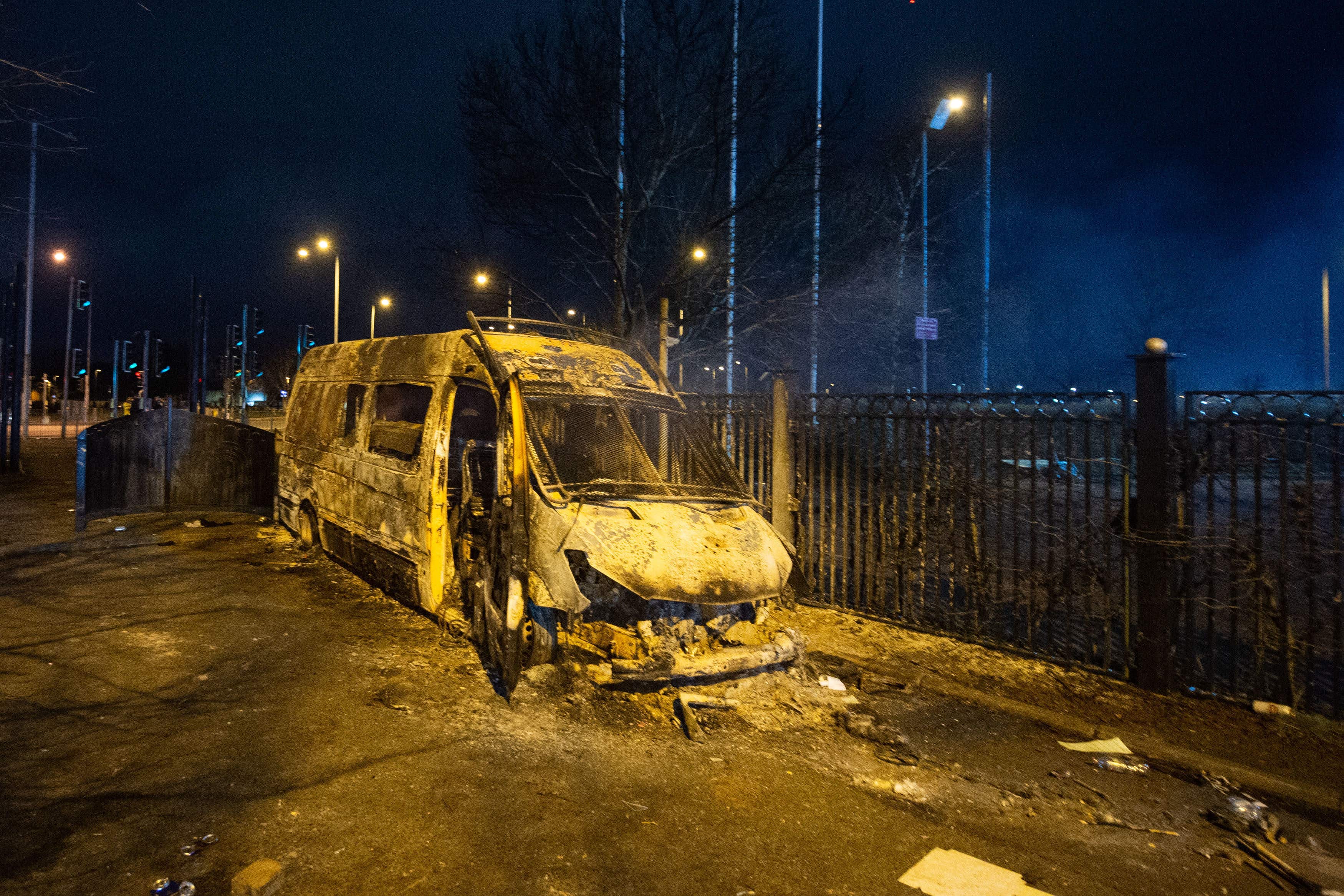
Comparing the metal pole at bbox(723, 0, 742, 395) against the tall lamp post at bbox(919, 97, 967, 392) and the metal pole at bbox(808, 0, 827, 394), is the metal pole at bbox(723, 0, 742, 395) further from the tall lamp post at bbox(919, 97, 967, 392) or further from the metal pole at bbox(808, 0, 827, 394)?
the tall lamp post at bbox(919, 97, 967, 392)

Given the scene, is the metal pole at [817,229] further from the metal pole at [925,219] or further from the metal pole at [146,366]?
the metal pole at [146,366]

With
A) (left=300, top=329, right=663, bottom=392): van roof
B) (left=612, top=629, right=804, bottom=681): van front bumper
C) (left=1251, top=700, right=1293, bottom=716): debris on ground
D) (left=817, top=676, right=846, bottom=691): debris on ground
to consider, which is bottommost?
(left=817, top=676, right=846, bottom=691): debris on ground

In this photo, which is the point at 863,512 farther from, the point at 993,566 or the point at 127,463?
the point at 127,463

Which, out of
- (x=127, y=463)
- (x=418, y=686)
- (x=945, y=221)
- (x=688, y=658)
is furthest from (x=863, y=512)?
(x=945, y=221)

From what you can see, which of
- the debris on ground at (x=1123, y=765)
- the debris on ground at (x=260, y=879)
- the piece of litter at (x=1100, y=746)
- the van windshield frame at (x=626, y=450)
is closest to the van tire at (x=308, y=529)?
the van windshield frame at (x=626, y=450)

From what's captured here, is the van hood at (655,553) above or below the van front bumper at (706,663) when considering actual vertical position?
above

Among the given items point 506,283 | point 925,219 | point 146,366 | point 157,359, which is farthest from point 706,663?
point 157,359

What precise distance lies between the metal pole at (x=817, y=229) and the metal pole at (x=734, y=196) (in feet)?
4.02

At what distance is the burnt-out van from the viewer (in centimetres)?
486

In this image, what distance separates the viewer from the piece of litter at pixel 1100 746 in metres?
4.62

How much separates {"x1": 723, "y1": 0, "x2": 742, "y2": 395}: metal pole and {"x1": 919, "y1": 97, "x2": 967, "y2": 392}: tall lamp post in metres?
8.18

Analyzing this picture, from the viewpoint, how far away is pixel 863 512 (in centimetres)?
712

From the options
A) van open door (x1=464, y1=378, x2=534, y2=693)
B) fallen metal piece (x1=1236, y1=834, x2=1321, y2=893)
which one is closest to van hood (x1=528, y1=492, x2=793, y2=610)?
van open door (x1=464, y1=378, x2=534, y2=693)

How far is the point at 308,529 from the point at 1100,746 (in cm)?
863
